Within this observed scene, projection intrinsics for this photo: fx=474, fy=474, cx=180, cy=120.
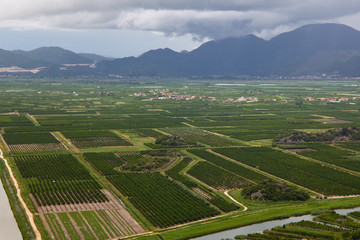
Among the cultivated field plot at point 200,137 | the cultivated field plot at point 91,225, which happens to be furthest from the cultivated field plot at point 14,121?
the cultivated field plot at point 91,225

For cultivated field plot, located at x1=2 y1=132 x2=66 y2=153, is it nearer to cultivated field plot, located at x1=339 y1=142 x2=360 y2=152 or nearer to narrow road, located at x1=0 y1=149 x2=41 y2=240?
narrow road, located at x1=0 y1=149 x2=41 y2=240

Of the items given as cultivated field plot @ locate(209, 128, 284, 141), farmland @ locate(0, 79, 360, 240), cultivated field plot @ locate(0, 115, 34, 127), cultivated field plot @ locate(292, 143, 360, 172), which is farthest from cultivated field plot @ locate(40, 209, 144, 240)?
cultivated field plot @ locate(0, 115, 34, 127)

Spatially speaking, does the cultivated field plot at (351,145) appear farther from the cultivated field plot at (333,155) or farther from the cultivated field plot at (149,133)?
the cultivated field plot at (149,133)

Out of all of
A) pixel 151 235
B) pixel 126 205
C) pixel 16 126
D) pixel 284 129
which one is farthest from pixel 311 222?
pixel 16 126

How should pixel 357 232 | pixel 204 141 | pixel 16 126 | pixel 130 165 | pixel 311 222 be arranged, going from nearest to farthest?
pixel 357 232
pixel 311 222
pixel 130 165
pixel 204 141
pixel 16 126

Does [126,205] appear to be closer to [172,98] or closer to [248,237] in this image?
[248,237]

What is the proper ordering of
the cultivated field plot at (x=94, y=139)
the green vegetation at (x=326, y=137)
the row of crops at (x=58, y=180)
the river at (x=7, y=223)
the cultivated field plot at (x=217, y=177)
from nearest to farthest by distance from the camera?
the river at (x=7, y=223), the row of crops at (x=58, y=180), the cultivated field plot at (x=217, y=177), the cultivated field plot at (x=94, y=139), the green vegetation at (x=326, y=137)
